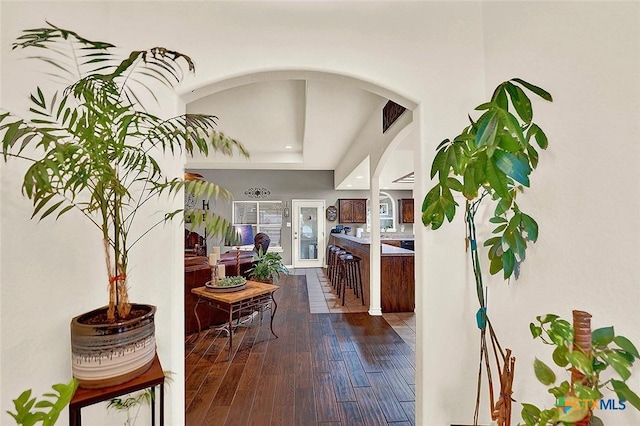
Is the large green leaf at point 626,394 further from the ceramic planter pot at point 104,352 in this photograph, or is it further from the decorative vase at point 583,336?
the ceramic planter pot at point 104,352

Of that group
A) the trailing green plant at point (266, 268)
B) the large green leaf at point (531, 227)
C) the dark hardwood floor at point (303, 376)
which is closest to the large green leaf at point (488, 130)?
the large green leaf at point (531, 227)

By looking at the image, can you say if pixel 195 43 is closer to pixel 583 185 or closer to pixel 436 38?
pixel 436 38

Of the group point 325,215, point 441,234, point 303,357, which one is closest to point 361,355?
point 303,357

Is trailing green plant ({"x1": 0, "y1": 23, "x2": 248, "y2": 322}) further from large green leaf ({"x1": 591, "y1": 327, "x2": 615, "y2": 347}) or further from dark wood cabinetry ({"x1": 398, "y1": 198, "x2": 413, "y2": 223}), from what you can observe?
dark wood cabinetry ({"x1": 398, "y1": 198, "x2": 413, "y2": 223})

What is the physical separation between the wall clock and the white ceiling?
168cm

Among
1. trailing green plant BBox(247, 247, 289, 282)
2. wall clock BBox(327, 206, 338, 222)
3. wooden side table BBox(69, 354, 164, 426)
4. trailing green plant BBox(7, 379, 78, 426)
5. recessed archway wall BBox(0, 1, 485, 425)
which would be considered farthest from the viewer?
wall clock BBox(327, 206, 338, 222)

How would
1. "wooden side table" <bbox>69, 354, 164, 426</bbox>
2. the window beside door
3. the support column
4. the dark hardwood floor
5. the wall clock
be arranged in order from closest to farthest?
1. "wooden side table" <bbox>69, 354, 164, 426</bbox>
2. the dark hardwood floor
3. the support column
4. the window beside door
5. the wall clock

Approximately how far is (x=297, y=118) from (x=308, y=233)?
14.9 ft

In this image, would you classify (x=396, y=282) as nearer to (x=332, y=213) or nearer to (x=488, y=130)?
(x=488, y=130)

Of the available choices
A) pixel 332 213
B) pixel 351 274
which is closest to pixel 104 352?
pixel 351 274

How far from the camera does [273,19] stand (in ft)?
5.34

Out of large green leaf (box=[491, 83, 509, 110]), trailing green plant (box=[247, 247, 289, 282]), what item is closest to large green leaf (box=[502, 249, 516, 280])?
large green leaf (box=[491, 83, 509, 110])

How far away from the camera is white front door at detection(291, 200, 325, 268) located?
828cm

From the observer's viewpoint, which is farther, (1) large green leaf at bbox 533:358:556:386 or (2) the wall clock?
(2) the wall clock
